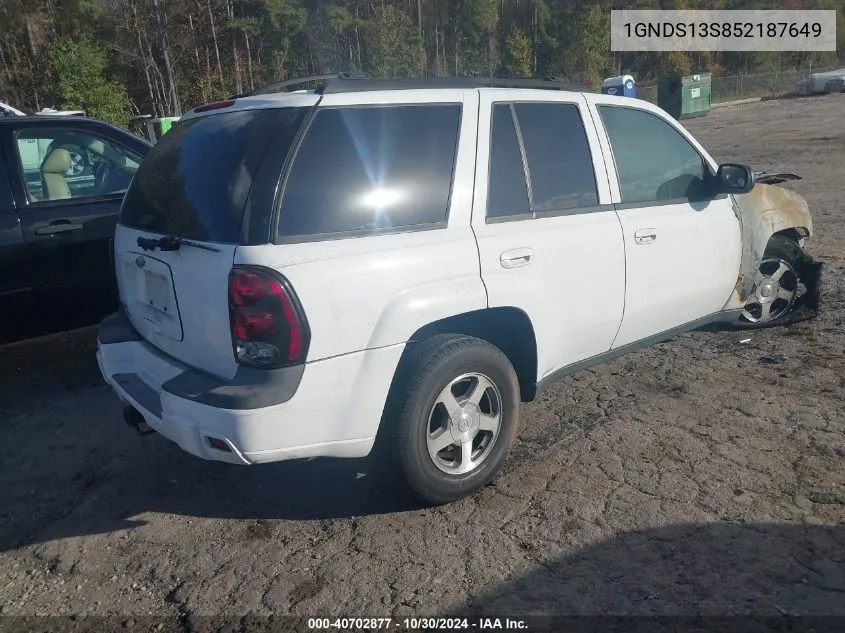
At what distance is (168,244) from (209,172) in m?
0.35

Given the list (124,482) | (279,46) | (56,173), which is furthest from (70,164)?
(279,46)

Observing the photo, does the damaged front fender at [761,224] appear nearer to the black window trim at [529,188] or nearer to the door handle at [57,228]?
the black window trim at [529,188]

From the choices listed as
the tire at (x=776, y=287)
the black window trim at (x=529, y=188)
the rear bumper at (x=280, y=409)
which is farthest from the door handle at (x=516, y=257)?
the tire at (x=776, y=287)

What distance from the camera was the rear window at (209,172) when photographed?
286cm

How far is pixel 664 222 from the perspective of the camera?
4.05 metres

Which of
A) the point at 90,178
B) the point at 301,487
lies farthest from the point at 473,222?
the point at 90,178

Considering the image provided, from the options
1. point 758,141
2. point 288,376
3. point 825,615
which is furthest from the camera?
point 758,141

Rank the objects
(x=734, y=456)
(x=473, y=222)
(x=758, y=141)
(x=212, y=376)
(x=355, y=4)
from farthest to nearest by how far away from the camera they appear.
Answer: (x=355, y=4)
(x=758, y=141)
(x=734, y=456)
(x=473, y=222)
(x=212, y=376)

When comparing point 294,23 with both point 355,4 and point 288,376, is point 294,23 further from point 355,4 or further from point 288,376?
point 288,376

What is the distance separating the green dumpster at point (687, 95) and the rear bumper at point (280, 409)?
31066 millimetres

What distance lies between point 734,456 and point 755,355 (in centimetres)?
158

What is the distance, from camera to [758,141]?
1986 cm

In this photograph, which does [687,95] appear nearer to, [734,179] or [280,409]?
[734,179]

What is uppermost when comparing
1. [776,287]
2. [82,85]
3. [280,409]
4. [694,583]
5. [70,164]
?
[82,85]
